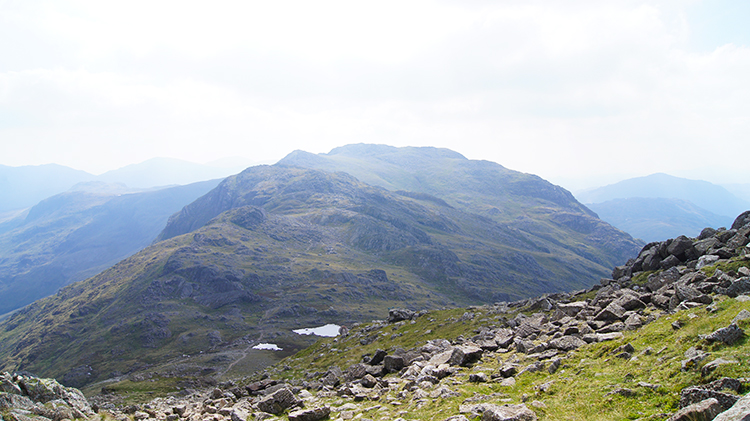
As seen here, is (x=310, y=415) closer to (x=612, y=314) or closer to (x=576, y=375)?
(x=576, y=375)

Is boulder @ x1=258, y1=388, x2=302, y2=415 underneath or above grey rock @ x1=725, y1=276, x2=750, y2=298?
underneath

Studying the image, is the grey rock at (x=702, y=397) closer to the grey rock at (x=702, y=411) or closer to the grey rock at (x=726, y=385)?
the grey rock at (x=726, y=385)

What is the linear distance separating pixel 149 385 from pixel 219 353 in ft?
252

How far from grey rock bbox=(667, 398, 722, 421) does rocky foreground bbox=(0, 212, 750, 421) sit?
36 mm

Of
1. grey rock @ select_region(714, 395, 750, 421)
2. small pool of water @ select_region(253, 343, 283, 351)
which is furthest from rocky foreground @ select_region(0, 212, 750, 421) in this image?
small pool of water @ select_region(253, 343, 283, 351)

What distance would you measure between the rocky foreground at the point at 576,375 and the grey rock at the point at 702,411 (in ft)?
0.12

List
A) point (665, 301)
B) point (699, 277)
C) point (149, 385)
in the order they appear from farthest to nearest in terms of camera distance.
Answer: point (149, 385), point (699, 277), point (665, 301)

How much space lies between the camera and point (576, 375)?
20.3m

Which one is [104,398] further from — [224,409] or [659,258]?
[659,258]

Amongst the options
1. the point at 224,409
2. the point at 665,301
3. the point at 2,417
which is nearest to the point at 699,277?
the point at 665,301

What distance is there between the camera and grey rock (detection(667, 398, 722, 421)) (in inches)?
465

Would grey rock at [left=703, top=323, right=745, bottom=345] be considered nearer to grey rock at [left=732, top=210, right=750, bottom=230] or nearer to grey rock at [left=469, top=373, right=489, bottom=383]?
grey rock at [left=469, top=373, right=489, bottom=383]

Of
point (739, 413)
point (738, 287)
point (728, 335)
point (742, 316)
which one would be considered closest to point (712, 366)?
point (728, 335)

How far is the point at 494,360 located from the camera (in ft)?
92.9
